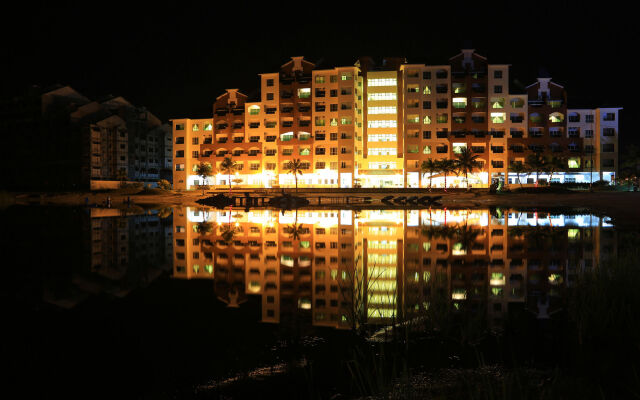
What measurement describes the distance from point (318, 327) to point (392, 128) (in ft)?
316

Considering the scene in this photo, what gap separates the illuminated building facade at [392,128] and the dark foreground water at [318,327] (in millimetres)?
82700

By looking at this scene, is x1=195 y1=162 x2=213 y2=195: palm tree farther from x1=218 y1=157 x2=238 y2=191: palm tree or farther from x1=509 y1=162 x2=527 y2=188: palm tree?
x1=509 y1=162 x2=527 y2=188: palm tree

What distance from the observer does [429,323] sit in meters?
7.46

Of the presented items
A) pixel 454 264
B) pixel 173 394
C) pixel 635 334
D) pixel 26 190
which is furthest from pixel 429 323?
pixel 26 190

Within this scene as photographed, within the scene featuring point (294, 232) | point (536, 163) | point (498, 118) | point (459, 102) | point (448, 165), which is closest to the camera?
point (294, 232)

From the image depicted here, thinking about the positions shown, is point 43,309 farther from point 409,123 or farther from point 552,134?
point 552,134

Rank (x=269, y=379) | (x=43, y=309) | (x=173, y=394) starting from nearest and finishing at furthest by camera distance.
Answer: (x=173, y=394)
(x=269, y=379)
(x=43, y=309)

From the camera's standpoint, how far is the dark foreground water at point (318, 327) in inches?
212

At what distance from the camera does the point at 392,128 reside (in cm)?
10056

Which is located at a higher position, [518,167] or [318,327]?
[518,167]

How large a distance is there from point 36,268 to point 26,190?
80974 mm

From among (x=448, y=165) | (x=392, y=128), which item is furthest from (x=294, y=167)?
(x=448, y=165)

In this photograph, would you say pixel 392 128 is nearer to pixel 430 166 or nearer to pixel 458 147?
pixel 458 147

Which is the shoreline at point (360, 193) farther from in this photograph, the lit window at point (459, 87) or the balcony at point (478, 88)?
the lit window at point (459, 87)
